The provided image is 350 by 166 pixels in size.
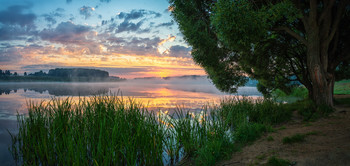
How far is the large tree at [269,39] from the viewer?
10.9 metres

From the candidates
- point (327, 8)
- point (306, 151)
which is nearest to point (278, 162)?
point (306, 151)

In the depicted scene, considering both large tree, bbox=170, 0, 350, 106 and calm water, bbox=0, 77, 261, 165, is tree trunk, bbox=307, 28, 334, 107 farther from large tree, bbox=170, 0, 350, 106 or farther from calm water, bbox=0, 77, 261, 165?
calm water, bbox=0, 77, 261, 165

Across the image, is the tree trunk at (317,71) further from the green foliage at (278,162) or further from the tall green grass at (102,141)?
the tall green grass at (102,141)

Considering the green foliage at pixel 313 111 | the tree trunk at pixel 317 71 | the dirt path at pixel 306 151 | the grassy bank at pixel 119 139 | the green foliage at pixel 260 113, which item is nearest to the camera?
the dirt path at pixel 306 151

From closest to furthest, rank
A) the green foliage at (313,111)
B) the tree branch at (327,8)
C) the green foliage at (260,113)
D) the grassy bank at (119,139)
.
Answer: the grassy bank at (119,139) → the green foliage at (313,111) → the green foliage at (260,113) → the tree branch at (327,8)

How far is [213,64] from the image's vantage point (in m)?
16.7

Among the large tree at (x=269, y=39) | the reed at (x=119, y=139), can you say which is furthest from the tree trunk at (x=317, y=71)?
the reed at (x=119, y=139)

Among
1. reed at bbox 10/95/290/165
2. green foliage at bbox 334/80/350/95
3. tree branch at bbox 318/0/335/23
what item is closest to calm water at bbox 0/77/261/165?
reed at bbox 10/95/290/165

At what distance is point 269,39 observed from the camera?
15766 millimetres

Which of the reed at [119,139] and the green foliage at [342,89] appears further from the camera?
the green foliage at [342,89]

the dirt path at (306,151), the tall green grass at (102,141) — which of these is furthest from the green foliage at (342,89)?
the tall green grass at (102,141)

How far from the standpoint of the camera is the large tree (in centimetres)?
1089

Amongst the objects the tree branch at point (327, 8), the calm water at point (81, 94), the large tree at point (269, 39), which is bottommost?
the calm water at point (81, 94)

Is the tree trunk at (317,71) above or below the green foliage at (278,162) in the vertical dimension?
above
